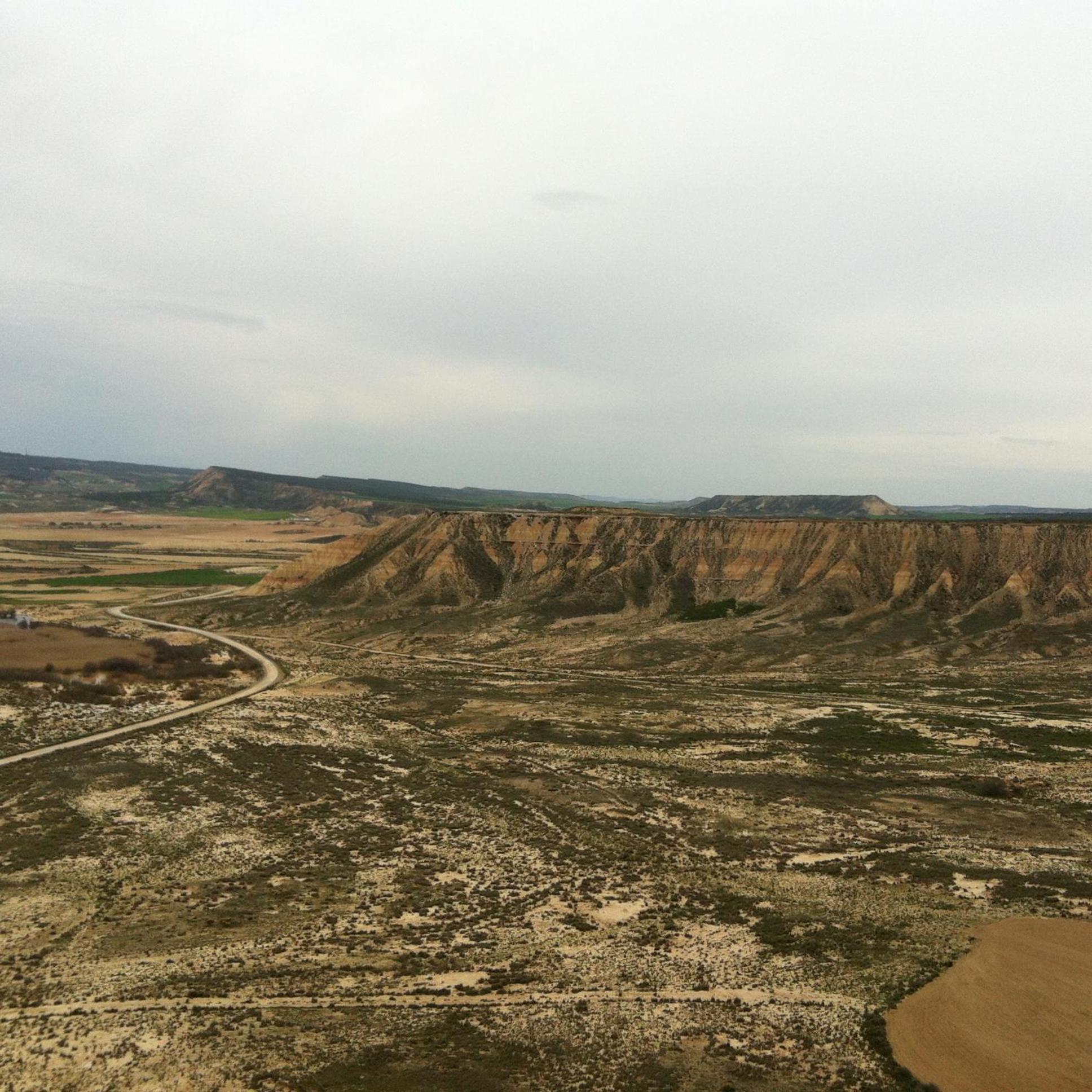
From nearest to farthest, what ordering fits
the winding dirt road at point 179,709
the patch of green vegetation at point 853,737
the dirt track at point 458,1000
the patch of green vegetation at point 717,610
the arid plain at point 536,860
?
the arid plain at point 536,860, the dirt track at point 458,1000, the winding dirt road at point 179,709, the patch of green vegetation at point 853,737, the patch of green vegetation at point 717,610

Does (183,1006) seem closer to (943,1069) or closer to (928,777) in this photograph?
(943,1069)

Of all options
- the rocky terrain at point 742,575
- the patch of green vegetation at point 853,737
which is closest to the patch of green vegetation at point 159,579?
the rocky terrain at point 742,575

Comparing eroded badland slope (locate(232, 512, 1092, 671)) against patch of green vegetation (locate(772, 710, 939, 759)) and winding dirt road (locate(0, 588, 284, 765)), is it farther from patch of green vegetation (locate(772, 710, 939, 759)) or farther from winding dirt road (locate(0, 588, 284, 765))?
patch of green vegetation (locate(772, 710, 939, 759))

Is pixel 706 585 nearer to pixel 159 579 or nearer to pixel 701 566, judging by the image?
pixel 701 566

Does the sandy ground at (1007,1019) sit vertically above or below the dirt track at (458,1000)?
above

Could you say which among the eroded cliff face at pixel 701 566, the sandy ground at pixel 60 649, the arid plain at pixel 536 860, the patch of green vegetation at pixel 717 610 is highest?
the eroded cliff face at pixel 701 566

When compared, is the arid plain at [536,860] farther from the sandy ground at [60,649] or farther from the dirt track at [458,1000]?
the sandy ground at [60,649]

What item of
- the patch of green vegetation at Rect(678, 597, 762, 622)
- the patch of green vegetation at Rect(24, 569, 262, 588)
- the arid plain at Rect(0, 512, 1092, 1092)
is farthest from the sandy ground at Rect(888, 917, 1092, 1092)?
the patch of green vegetation at Rect(24, 569, 262, 588)

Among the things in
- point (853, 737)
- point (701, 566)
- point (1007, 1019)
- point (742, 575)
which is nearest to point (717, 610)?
point (742, 575)
